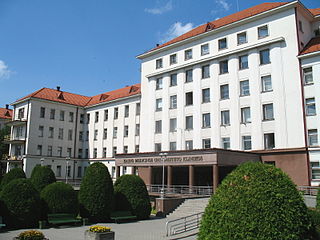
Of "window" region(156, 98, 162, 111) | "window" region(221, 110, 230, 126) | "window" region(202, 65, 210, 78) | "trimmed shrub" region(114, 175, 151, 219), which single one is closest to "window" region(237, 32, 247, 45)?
"window" region(202, 65, 210, 78)

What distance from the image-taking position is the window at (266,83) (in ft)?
109

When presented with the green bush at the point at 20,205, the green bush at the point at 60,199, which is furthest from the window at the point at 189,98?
the green bush at the point at 20,205

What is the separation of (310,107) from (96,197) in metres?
21.1

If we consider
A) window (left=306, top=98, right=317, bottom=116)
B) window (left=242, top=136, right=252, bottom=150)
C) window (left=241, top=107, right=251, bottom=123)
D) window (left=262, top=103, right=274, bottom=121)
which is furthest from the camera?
window (left=241, top=107, right=251, bottom=123)

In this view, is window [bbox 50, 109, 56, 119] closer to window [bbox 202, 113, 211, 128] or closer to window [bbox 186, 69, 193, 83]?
window [bbox 186, 69, 193, 83]

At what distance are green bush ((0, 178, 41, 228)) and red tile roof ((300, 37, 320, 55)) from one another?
87.6ft

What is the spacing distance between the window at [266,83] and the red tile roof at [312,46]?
3914 mm

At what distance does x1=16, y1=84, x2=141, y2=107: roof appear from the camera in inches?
2051

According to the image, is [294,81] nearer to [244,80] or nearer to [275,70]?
[275,70]

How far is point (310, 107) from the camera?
3055 cm

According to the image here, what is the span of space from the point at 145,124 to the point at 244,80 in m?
15.1

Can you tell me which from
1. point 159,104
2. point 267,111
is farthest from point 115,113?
point 267,111

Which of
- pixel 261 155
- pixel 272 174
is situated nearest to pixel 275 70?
pixel 261 155

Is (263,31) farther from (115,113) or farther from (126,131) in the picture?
(115,113)
